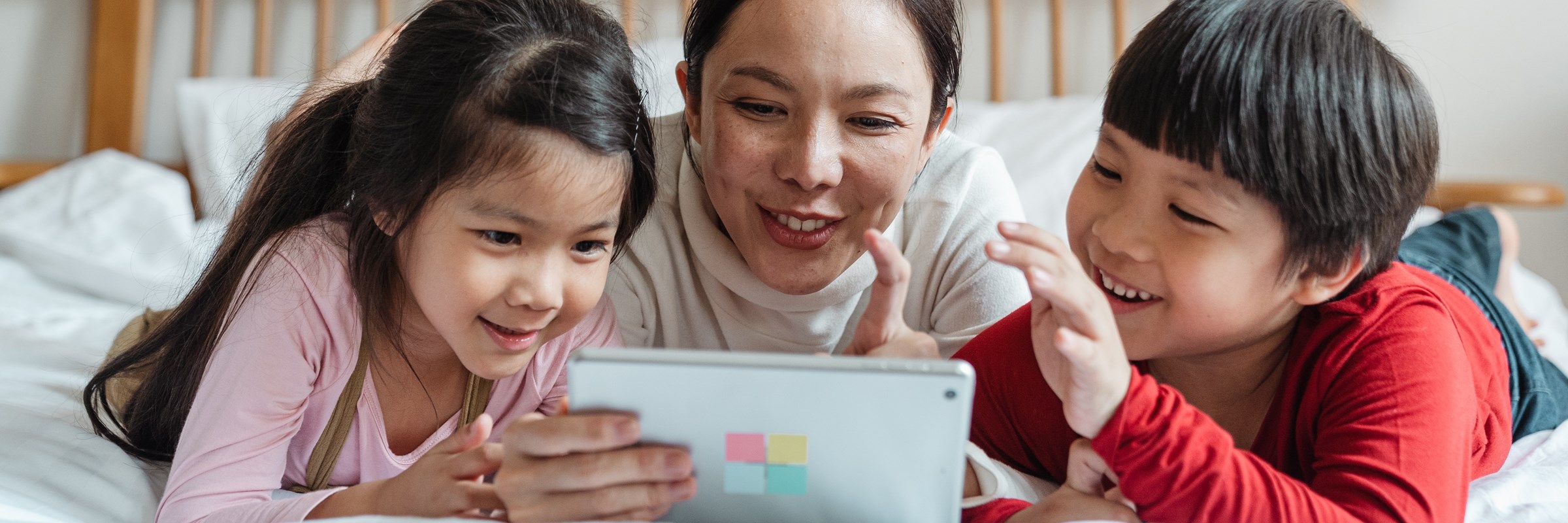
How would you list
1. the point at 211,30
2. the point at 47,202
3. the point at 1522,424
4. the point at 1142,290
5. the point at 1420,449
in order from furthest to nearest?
the point at 211,30 < the point at 47,202 < the point at 1522,424 < the point at 1142,290 < the point at 1420,449

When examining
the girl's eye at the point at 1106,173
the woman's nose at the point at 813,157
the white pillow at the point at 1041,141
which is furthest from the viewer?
the white pillow at the point at 1041,141

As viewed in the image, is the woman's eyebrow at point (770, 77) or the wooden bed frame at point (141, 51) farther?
the wooden bed frame at point (141, 51)

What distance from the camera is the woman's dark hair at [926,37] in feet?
3.37

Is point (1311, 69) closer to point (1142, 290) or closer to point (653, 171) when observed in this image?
point (1142, 290)

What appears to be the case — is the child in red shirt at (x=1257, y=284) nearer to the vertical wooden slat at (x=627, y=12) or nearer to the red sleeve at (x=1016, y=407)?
the red sleeve at (x=1016, y=407)

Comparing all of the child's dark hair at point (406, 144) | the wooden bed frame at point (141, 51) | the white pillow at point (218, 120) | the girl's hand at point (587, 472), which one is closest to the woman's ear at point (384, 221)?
the child's dark hair at point (406, 144)

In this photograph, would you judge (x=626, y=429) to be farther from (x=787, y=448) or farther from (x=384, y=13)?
(x=384, y=13)

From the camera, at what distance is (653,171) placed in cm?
98

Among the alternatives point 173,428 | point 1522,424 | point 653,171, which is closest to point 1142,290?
point 653,171

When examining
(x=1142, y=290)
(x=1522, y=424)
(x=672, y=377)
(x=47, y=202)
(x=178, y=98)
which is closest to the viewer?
(x=672, y=377)

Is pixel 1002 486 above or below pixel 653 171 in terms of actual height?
below

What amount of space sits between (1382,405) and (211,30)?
233 cm

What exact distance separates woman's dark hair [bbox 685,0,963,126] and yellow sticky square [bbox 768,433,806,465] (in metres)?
0.50

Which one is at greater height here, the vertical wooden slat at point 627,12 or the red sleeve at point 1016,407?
the vertical wooden slat at point 627,12
